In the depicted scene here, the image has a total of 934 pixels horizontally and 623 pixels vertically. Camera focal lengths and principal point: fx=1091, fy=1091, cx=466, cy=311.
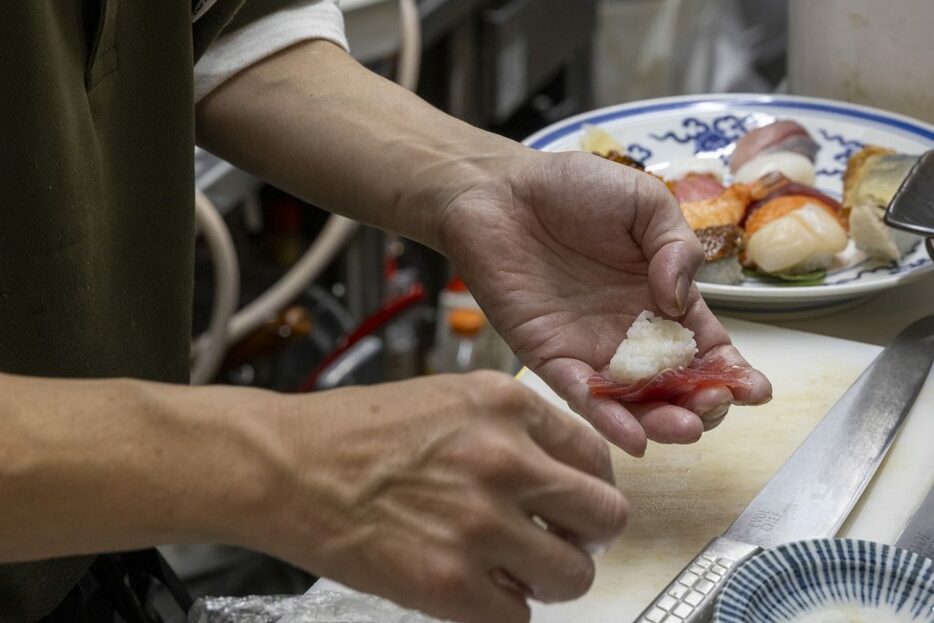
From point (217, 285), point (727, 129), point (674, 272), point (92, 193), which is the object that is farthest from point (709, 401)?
point (217, 285)

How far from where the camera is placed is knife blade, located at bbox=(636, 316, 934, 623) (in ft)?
2.46

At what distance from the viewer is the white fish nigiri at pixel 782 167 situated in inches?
50.6

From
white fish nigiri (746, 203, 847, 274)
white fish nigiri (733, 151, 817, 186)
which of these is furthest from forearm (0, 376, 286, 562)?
white fish nigiri (733, 151, 817, 186)

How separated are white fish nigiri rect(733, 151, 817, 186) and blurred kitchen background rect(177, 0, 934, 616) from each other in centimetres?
23

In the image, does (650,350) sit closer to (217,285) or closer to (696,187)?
(696,187)

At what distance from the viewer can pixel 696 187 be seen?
1.26 metres

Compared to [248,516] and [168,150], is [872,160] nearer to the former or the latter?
[168,150]

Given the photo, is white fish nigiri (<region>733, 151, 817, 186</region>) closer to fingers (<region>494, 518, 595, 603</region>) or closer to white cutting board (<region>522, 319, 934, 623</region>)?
white cutting board (<region>522, 319, 934, 623</region>)

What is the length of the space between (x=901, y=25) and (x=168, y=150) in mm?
925

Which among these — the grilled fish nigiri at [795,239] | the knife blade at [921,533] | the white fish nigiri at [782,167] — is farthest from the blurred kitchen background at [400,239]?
the knife blade at [921,533]

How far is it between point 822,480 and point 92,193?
638 millimetres

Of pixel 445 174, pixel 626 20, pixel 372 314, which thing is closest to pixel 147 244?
pixel 445 174

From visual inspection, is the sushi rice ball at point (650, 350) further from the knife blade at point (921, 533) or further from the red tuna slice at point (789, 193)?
the red tuna slice at point (789, 193)

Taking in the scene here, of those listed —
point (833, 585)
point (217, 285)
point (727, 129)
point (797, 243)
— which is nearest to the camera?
point (833, 585)
